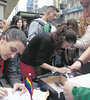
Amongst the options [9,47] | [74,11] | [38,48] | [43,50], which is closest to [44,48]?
[43,50]

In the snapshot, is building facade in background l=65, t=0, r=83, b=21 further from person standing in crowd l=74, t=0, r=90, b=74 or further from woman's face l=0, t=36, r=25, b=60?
woman's face l=0, t=36, r=25, b=60

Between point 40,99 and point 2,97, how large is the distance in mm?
248

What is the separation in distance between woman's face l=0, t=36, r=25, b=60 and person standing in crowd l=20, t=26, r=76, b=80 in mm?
479

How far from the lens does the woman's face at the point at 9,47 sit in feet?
3.98

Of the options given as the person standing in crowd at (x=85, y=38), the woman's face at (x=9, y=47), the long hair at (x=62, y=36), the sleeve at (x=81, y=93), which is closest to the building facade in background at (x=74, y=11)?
the person standing in crowd at (x=85, y=38)

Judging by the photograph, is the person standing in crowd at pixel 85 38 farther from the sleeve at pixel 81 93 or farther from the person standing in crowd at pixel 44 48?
the sleeve at pixel 81 93

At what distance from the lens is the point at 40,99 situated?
99cm

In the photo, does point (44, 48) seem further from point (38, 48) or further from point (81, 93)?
point (81, 93)

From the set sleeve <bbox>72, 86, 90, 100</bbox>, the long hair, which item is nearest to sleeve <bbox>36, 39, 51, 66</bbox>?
the long hair

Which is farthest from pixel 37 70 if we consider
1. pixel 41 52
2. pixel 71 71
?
pixel 71 71

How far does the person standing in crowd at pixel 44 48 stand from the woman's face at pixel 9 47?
479 millimetres

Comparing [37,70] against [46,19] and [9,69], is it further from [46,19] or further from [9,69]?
[46,19]

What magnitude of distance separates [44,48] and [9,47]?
1.71 feet

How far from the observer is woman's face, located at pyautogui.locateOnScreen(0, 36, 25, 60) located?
1212 millimetres
